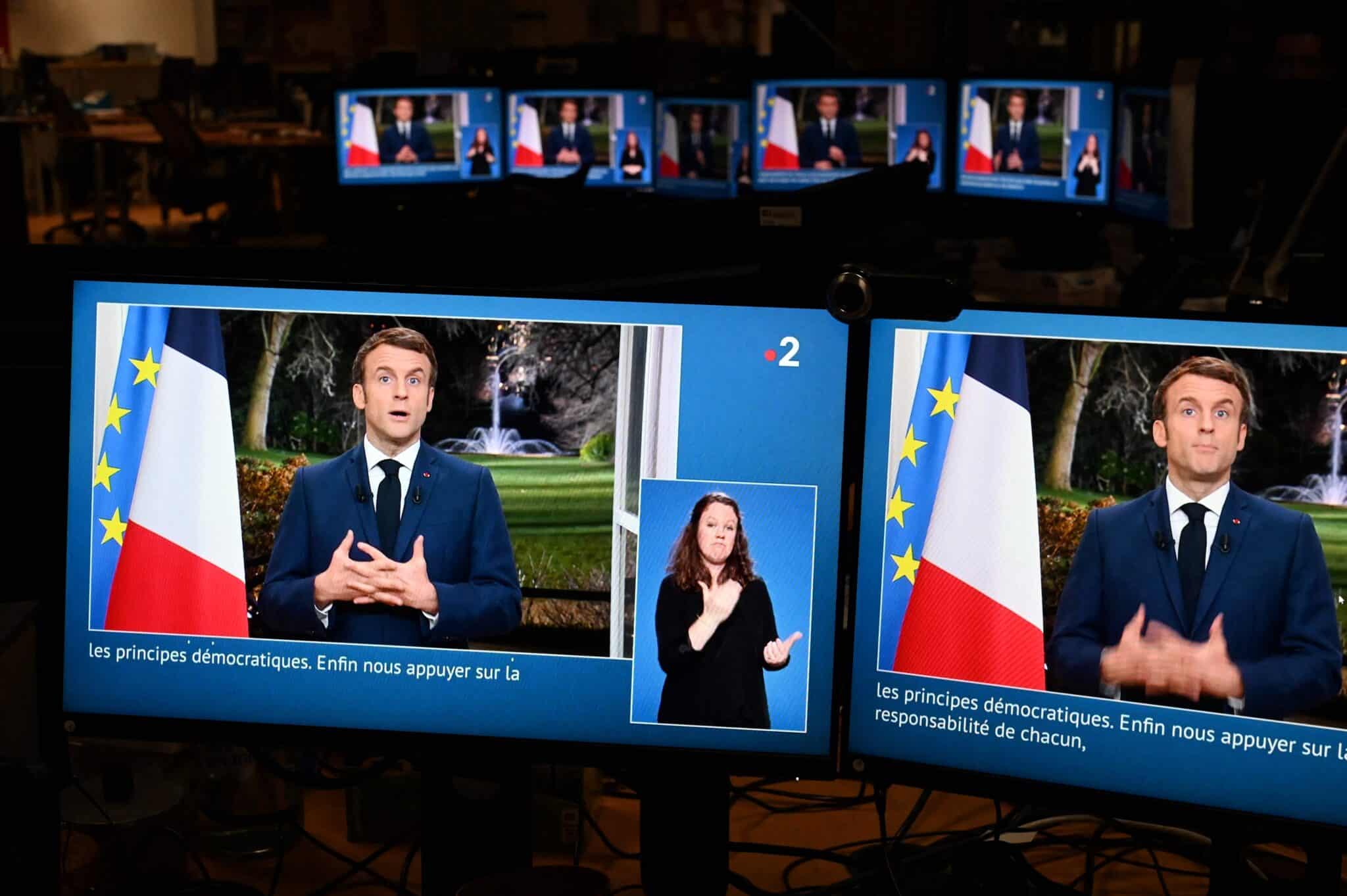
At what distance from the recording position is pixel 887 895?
4.12 feet

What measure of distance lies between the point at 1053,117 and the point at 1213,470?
3757mm

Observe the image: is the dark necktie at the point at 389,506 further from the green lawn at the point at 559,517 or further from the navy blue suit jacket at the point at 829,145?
the navy blue suit jacket at the point at 829,145

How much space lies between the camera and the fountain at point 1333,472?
3.27 ft

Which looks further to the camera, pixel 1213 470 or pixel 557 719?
pixel 557 719

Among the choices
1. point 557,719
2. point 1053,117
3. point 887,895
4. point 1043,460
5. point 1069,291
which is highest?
point 1053,117

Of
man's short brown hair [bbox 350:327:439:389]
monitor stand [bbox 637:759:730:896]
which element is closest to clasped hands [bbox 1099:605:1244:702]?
monitor stand [bbox 637:759:730:896]

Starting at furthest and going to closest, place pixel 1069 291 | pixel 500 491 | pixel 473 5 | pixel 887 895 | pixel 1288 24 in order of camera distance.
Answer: pixel 473 5, pixel 1288 24, pixel 1069 291, pixel 887 895, pixel 500 491

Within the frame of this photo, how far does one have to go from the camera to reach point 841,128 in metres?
5.02

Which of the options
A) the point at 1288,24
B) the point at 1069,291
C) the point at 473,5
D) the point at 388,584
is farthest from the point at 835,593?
the point at 473,5

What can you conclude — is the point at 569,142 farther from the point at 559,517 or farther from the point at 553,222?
the point at 559,517

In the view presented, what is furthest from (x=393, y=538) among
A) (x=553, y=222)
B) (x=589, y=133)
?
(x=589, y=133)

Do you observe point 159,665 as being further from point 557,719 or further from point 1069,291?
point 1069,291

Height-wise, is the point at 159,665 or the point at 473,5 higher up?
the point at 473,5

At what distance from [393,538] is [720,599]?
274mm
